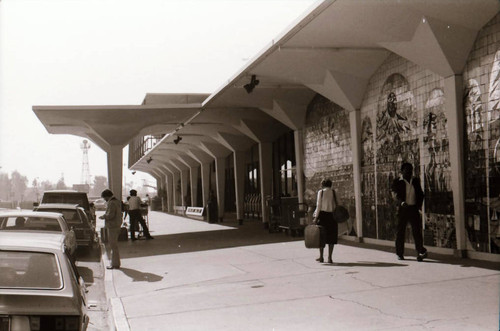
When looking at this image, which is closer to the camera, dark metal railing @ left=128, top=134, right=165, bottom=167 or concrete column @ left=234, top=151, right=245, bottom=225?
concrete column @ left=234, top=151, right=245, bottom=225

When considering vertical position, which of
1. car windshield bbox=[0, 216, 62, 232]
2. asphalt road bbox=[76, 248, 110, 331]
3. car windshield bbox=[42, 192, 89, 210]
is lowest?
asphalt road bbox=[76, 248, 110, 331]

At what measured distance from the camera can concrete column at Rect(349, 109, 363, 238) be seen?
683 inches

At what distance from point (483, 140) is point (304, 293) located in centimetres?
473

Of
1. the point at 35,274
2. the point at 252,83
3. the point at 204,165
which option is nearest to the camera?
the point at 35,274

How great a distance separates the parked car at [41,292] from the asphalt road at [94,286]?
9.57ft

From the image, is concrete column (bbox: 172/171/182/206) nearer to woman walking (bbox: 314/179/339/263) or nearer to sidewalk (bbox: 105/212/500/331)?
sidewalk (bbox: 105/212/500/331)

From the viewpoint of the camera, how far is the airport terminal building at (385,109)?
11.6 meters

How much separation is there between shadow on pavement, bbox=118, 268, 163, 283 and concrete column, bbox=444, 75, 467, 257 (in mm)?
5810

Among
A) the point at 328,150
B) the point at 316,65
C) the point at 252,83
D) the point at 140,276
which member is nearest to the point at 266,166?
the point at 328,150

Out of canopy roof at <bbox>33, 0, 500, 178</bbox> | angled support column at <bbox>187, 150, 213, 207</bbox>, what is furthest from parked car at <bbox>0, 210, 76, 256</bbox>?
angled support column at <bbox>187, 150, 213, 207</bbox>

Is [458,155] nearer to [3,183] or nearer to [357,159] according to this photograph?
[357,159]

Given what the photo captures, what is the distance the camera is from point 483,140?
1153 cm

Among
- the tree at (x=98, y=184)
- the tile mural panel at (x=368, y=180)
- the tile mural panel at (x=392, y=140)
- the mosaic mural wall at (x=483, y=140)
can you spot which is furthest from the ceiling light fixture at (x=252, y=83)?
the tree at (x=98, y=184)

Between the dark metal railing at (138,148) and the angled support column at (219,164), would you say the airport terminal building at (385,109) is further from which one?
the dark metal railing at (138,148)
